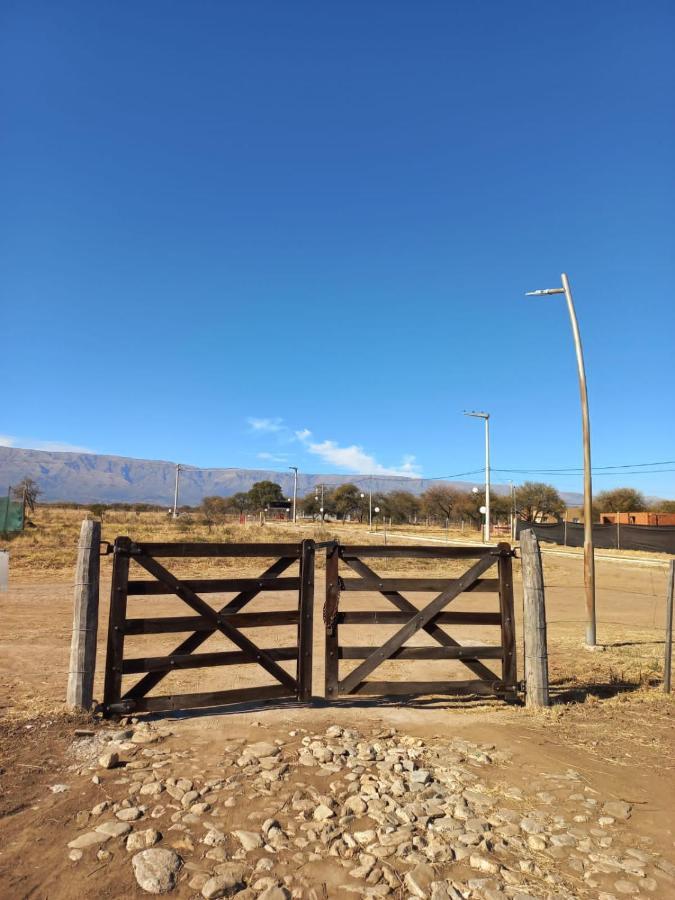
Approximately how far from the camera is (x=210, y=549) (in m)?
5.88

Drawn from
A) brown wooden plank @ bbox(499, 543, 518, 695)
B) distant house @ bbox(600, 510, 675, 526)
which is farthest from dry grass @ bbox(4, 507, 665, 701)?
distant house @ bbox(600, 510, 675, 526)

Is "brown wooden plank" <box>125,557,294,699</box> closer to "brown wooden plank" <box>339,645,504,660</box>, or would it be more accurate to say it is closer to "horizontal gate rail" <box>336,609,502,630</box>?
"horizontal gate rail" <box>336,609,502,630</box>

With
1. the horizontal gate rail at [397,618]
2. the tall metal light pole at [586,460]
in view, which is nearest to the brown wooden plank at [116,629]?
the horizontal gate rail at [397,618]

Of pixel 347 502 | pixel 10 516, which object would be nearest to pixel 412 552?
pixel 10 516

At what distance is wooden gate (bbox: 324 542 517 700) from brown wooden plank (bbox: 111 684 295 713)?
708 millimetres

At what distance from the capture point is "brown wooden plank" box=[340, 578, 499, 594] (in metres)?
6.17

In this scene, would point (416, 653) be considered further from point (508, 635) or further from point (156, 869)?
point (156, 869)

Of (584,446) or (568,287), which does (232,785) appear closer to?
(584,446)

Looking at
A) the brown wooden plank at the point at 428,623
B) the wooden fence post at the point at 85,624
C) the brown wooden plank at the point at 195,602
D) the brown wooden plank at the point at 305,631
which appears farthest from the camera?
the brown wooden plank at the point at 428,623

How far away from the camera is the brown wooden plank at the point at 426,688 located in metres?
6.18

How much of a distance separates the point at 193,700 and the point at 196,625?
2.31 ft

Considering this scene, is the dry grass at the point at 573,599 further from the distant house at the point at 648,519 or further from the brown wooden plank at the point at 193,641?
the distant house at the point at 648,519

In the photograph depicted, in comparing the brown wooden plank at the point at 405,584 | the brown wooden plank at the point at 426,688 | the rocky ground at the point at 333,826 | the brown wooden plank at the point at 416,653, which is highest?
the brown wooden plank at the point at 405,584

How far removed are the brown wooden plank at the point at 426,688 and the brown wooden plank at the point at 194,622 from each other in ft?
3.59
